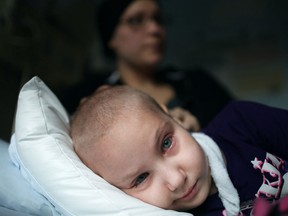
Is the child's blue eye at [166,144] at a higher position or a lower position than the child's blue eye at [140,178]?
higher

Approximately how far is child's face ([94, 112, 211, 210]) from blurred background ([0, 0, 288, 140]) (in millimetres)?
1012

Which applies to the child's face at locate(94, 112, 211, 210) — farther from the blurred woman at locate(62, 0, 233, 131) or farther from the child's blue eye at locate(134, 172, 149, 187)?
the blurred woman at locate(62, 0, 233, 131)

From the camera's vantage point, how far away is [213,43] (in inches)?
86.2

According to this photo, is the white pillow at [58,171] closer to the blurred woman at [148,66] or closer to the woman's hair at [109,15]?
the blurred woman at [148,66]

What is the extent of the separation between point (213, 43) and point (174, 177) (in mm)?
1617

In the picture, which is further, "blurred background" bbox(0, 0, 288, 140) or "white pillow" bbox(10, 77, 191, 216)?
"blurred background" bbox(0, 0, 288, 140)

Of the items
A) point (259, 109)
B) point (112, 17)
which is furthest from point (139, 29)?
point (259, 109)

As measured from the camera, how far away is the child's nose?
71 cm

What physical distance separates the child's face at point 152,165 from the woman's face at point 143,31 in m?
0.85

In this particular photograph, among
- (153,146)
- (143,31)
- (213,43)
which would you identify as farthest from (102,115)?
(213,43)

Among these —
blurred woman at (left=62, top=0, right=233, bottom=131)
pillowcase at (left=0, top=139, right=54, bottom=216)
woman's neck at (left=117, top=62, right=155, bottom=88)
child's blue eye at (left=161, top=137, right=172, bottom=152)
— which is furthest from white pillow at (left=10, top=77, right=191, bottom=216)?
woman's neck at (left=117, top=62, right=155, bottom=88)

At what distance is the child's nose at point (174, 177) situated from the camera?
28.0 inches

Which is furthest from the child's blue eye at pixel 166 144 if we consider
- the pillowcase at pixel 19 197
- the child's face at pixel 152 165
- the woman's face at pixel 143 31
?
the woman's face at pixel 143 31

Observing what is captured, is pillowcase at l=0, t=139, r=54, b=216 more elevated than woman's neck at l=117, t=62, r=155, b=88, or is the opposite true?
woman's neck at l=117, t=62, r=155, b=88
